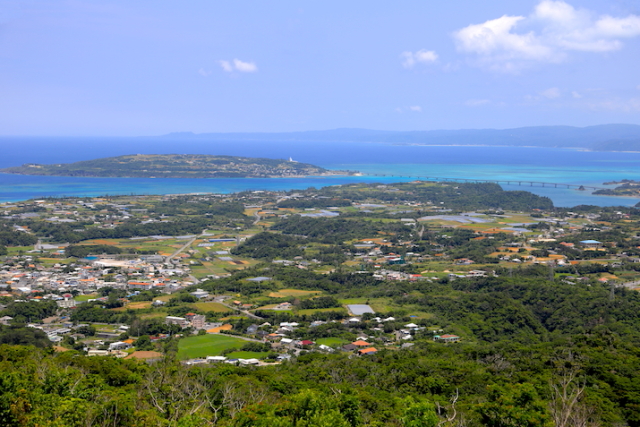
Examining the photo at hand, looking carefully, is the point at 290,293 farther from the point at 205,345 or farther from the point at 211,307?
the point at 205,345

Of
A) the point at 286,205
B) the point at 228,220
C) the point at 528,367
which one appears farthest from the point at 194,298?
the point at 286,205

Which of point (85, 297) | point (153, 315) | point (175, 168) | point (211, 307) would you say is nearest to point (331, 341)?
point (211, 307)

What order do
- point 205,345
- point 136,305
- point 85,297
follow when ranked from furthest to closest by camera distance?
point 85,297 < point 136,305 < point 205,345

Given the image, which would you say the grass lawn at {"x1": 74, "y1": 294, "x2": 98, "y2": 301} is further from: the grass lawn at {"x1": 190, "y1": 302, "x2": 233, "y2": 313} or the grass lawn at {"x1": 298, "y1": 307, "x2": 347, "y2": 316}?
the grass lawn at {"x1": 298, "y1": 307, "x2": 347, "y2": 316}

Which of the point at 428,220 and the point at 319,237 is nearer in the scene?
the point at 319,237

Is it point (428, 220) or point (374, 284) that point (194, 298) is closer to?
point (374, 284)

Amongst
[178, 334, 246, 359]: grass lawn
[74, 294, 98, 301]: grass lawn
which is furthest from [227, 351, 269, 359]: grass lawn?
[74, 294, 98, 301]: grass lawn

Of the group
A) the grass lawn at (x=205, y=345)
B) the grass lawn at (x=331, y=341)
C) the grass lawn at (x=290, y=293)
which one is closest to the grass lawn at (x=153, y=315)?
the grass lawn at (x=205, y=345)
